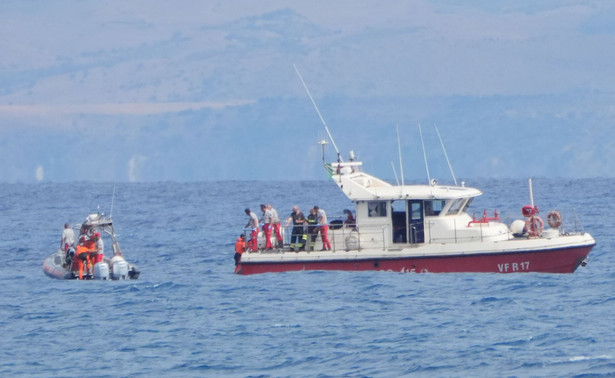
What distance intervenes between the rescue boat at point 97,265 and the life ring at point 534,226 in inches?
462

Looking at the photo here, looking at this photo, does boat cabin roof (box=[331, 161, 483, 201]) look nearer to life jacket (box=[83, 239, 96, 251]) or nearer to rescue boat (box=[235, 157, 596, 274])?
rescue boat (box=[235, 157, 596, 274])

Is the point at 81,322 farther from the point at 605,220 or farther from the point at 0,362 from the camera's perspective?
the point at 605,220

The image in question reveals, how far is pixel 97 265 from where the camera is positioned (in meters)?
38.2

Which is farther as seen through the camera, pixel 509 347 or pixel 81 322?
pixel 81 322

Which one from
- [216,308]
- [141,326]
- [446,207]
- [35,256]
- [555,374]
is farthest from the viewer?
[35,256]

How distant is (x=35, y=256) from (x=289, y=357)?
25066mm

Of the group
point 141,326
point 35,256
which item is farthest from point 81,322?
point 35,256

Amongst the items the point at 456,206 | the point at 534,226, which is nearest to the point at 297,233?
the point at 456,206

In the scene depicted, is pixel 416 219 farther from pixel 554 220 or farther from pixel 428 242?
pixel 554 220

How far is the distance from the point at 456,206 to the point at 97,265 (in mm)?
10774

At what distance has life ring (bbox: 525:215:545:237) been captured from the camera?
36000mm

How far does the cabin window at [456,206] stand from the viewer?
3656 centimetres

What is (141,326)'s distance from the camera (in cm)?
3034

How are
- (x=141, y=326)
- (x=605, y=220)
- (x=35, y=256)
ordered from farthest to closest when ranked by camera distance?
(x=605, y=220)
(x=35, y=256)
(x=141, y=326)
